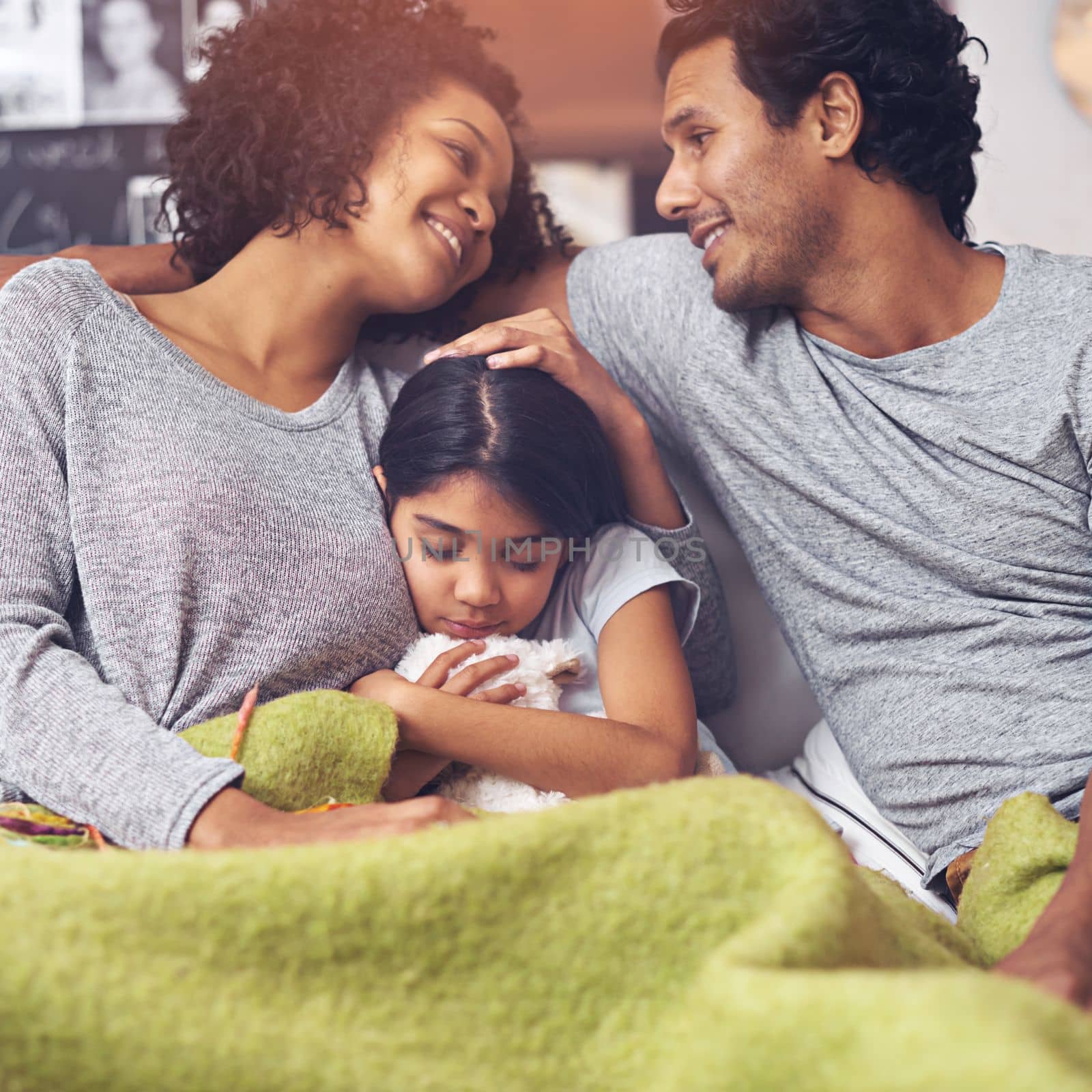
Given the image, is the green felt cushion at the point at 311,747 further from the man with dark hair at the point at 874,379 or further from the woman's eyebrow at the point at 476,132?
the woman's eyebrow at the point at 476,132

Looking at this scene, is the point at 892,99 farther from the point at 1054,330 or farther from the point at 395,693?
the point at 395,693

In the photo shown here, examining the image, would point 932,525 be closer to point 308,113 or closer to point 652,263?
point 652,263

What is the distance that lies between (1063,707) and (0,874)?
39.3 inches

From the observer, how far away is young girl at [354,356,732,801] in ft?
3.22

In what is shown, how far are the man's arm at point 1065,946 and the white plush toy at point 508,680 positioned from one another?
1.41 ft

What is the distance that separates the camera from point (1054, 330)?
1138 mm

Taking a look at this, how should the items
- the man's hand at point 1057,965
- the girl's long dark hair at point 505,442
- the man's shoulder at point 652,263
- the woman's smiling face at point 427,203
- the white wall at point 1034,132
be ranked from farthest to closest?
the white wall at point 1034,132
the man's shoulder at point 652,263
the woman's smiling face at point 427,203
the girl's long dark hair at point 505,442
the man's hand at point 1057,965

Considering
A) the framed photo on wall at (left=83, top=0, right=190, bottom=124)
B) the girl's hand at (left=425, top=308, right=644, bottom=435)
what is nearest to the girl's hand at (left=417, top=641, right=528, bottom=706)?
the girl's hand at (left=425, top=308, right=644, bottom=435)

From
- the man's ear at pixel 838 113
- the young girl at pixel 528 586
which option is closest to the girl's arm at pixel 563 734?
the young girl at pixel 528 586

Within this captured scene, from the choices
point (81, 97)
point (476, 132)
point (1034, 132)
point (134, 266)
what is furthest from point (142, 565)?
point (1034, 132)

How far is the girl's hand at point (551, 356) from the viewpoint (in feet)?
3.74

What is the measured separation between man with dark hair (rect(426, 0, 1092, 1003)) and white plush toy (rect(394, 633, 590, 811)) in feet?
1.00

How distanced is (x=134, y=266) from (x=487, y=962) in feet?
3.56

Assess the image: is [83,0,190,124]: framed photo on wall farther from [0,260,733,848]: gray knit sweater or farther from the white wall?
the white wall
